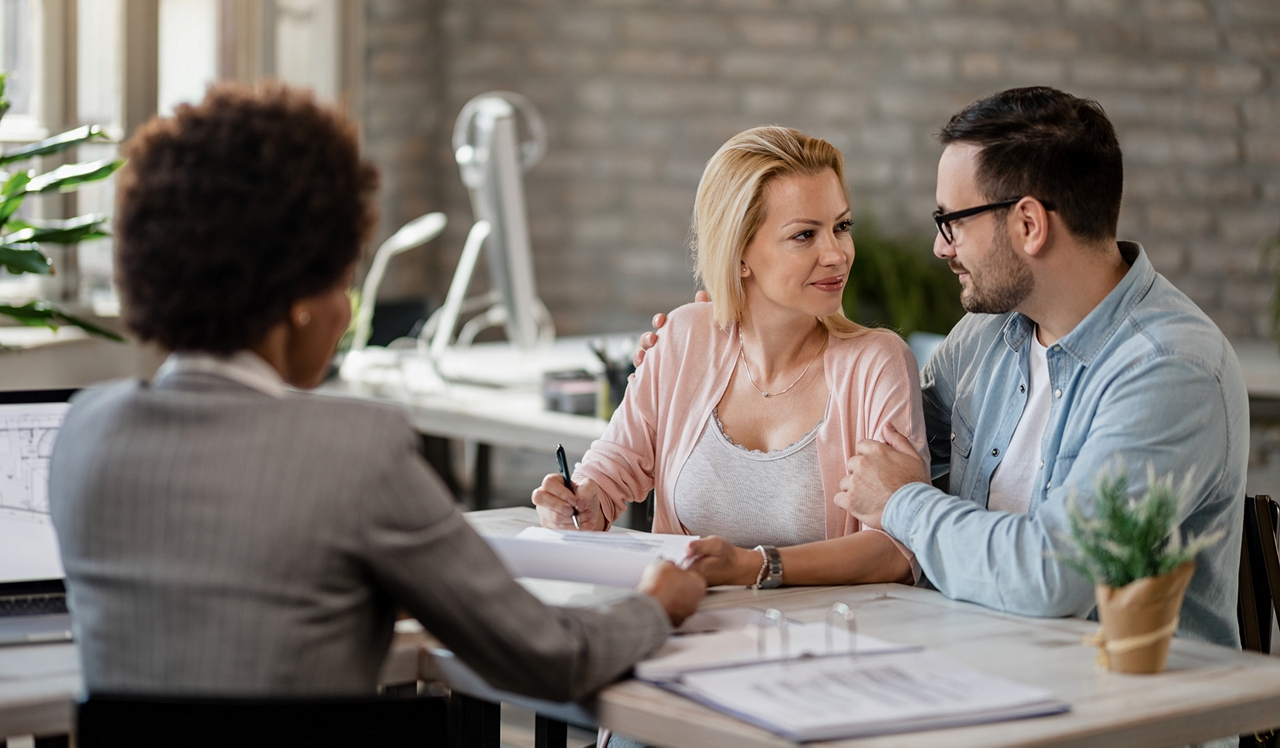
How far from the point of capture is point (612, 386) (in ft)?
10.8

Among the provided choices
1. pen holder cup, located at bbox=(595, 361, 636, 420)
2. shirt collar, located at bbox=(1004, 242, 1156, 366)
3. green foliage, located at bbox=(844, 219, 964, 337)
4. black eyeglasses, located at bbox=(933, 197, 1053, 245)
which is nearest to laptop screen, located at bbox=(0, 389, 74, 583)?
black eyeglasses, located at bbox=(933, 197, 1053, 245)

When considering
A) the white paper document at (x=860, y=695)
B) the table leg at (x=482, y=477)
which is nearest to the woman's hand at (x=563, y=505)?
the white paper document at (x=860, y=695)

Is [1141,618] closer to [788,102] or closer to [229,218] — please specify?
[229,218]

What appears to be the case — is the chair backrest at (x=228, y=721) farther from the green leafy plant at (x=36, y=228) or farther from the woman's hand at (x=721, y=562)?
the green leafy plant at (x=36, y=228)

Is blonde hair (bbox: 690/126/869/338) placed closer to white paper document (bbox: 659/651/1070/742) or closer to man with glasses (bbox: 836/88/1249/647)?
man with glasses (bbox: 836/88/1249/647)

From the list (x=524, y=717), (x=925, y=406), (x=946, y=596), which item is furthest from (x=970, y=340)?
(x=524, y=717)

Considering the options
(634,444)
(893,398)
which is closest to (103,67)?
(634,444)

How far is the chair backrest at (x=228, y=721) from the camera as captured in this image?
3.61 feet

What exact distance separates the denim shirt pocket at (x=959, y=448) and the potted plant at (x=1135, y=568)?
58 cm

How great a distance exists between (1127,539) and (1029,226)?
61 cm

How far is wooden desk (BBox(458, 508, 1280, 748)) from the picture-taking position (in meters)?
1.23

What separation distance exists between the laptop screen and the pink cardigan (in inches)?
29.7

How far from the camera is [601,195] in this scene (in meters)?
6.00

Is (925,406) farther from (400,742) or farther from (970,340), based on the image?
(400,742)
